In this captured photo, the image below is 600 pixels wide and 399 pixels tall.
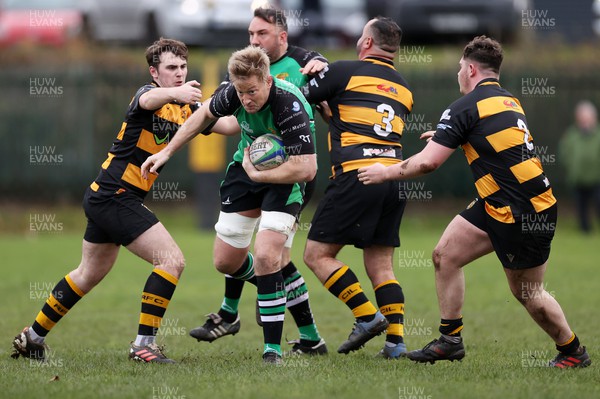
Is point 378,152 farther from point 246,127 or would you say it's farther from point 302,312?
point 302,312

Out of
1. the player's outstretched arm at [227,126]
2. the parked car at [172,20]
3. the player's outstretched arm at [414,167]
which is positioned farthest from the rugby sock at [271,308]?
the parked car at [172,20]

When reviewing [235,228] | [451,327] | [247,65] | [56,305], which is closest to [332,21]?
[235,228]

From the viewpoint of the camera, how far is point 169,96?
6.90m

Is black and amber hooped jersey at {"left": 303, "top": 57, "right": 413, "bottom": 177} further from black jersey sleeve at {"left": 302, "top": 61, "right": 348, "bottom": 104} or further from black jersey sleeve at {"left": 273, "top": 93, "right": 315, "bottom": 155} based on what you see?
black jersey sleeve at {"left": 273, "top": 93, "right": 315, "bottom": 155}

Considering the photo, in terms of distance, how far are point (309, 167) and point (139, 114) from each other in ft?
4.54

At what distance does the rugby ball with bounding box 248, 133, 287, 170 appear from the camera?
6910mm

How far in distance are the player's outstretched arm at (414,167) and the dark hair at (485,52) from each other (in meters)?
0.73

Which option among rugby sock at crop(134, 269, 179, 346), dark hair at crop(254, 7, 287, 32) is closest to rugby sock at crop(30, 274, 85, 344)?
rugby sock at crop(134, 269, 179, 346)

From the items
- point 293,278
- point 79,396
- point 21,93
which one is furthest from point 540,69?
point 79,396

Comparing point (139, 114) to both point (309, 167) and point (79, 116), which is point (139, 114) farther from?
point (79, 116)

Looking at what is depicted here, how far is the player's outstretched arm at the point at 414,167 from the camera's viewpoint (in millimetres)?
6508

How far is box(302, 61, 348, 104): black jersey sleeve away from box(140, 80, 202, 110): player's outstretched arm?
3.27 ft

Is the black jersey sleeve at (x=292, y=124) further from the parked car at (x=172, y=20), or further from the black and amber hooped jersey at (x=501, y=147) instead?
the parked car at (x=172, y=20)

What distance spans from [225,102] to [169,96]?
0.41m
